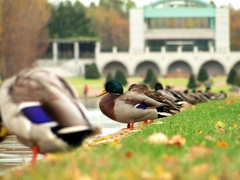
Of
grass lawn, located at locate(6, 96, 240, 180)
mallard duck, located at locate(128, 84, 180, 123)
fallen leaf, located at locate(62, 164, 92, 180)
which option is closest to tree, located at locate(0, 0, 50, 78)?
mallard duck, located at locate(128, 84, 180, 123)

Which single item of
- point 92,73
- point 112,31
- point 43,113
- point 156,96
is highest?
point 43,113

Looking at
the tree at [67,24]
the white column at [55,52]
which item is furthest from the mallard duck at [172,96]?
the tree at [67,24]

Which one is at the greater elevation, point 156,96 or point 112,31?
point 156,96

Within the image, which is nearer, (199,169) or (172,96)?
(199,169)

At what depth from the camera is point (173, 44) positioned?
10300 centimetres

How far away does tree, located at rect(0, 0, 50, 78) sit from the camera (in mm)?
58844

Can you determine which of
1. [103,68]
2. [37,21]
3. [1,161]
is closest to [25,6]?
[37,21]

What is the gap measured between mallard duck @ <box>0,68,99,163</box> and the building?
8847 cm

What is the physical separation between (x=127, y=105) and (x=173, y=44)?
8959 cm

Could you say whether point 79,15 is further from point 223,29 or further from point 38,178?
point 38,178

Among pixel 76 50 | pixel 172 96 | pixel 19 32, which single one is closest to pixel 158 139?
pixel 172 96

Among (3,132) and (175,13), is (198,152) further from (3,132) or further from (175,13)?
(175,13)

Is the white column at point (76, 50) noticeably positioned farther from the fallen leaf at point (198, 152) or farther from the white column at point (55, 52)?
the fallen leaf at point (198, 152)

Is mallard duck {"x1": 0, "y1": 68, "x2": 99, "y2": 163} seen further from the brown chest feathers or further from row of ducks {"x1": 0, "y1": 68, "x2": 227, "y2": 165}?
the brown chest feathers
